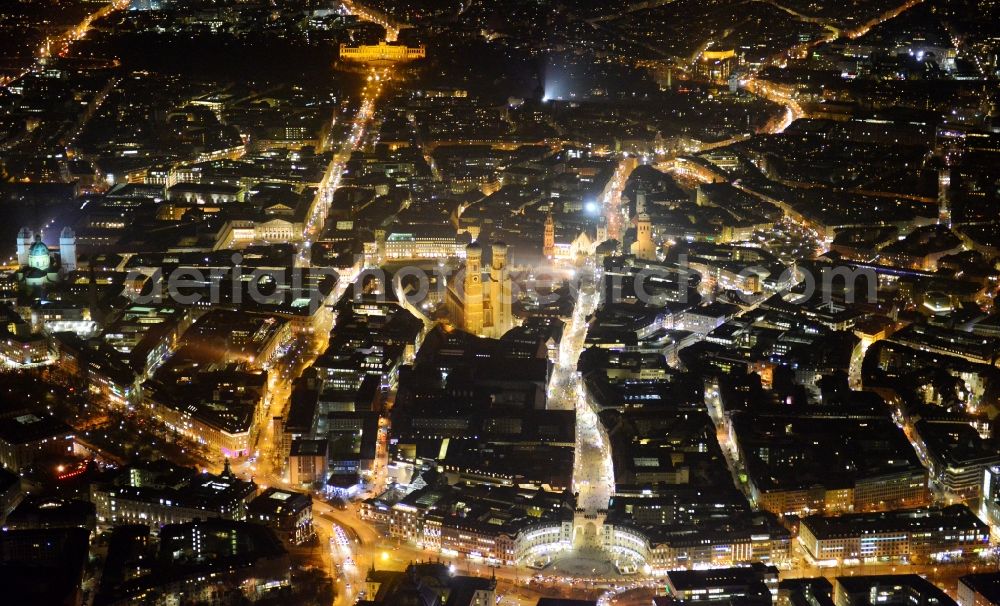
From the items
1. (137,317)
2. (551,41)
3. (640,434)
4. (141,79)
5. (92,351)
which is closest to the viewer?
(640,434)

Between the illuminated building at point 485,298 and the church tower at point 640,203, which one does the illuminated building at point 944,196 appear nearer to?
the church tower at point 640,203

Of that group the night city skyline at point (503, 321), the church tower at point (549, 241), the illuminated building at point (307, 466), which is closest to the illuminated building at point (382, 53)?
the night city skyline at point (503, 321)

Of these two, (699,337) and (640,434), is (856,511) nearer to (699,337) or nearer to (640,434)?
(640,434)

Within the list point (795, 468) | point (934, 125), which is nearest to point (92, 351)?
point (795, 468)

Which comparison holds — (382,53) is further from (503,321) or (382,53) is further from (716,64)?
(503,321)

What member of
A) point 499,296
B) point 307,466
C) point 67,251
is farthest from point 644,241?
point 307,466

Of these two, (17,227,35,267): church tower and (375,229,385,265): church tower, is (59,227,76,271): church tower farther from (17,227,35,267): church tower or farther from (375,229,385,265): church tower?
(375,229,385,265): church tower
